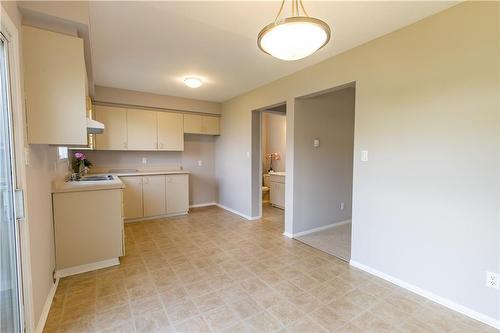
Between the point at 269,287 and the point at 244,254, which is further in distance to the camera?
the point at 244,254

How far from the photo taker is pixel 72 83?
1.93m

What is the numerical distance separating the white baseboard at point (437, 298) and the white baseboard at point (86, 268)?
2.80 meters

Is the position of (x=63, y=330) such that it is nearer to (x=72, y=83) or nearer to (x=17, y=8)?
(x=72, y=83)

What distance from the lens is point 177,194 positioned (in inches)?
189

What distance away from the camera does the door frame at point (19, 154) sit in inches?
57.2

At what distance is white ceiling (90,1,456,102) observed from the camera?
1940mm

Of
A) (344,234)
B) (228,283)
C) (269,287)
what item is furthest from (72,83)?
(344,234)

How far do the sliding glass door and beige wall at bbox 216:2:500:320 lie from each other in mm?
2903

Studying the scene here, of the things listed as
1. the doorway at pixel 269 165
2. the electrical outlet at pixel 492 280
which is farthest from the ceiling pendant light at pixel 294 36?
the doorway at pixel 269 165

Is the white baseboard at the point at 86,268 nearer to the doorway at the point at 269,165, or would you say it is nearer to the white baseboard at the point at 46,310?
the white baseboard at the point at 46,310

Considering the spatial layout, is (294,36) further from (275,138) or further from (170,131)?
(275,138)

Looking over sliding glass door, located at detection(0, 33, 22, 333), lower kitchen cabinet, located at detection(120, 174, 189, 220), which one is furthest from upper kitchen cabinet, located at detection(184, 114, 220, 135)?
sliding glass door, located at detection(0, 33, 22, 333)

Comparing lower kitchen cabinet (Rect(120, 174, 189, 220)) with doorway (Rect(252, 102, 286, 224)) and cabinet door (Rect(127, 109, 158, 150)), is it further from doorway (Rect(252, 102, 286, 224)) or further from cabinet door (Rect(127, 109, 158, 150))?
doorway (Rect(252, 102, 286, 224))

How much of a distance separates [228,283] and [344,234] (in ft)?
7.14
